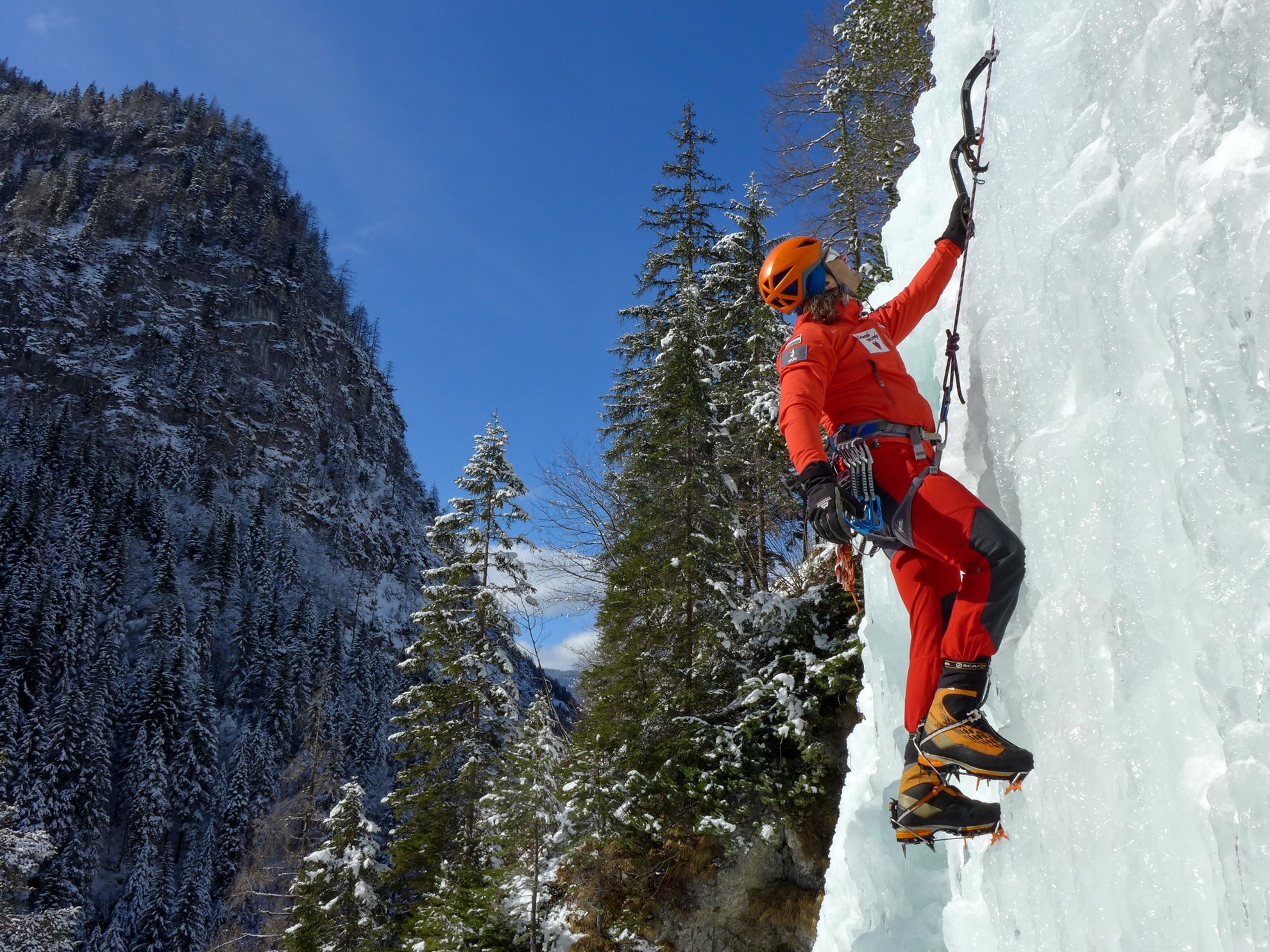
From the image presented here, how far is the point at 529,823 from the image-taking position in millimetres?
10305

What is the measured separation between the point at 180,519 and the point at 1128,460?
8824cm

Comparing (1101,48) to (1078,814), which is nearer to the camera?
(1078,814)

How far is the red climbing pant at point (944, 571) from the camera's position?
7.13ft

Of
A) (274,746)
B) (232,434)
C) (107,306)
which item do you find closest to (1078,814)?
(274,746)

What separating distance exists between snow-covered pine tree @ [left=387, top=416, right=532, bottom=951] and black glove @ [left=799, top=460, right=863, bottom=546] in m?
12.1

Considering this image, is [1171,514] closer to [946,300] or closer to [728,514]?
[946,300]

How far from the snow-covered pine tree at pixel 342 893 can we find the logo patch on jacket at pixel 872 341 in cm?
1433

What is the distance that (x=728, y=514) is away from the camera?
444 inches

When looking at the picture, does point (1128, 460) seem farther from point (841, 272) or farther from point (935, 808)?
point (841, 272)

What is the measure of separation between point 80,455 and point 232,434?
25730 mm

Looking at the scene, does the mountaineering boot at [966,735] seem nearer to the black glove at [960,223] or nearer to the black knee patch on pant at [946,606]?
the black knee patch on pant at [946,606]

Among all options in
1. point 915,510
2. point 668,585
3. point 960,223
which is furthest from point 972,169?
point 668,585

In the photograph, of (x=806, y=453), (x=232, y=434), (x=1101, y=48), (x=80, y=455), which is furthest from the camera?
(x=232, y=434)

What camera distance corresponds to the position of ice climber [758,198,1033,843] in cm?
210
